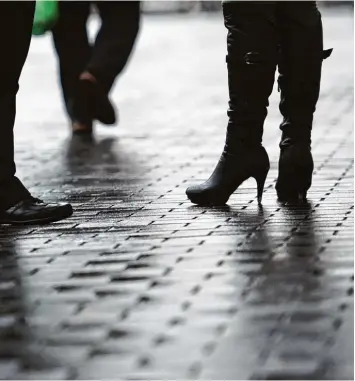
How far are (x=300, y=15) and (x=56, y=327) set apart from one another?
2186mm

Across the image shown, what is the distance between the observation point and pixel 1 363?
125 inches

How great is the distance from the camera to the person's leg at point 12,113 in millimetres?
4992

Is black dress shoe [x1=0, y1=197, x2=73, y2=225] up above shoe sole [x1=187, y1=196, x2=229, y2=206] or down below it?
above

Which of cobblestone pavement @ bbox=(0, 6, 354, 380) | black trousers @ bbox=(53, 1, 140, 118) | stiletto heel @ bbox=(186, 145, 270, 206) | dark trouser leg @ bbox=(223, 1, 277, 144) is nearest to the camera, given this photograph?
cobblestone pavement @ bbox=(0, 6, 354, 380)

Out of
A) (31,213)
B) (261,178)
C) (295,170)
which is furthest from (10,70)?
(295,170)

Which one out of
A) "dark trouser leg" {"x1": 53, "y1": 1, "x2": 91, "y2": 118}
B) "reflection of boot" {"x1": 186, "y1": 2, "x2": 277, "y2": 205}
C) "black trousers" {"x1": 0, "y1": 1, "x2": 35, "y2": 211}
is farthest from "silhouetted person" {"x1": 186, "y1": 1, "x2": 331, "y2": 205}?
"dark trouser leg" {"x1": 53, "y1": 1, "x2": 91, "y2": 118}

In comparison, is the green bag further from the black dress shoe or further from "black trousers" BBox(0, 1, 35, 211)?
the black dress shoe

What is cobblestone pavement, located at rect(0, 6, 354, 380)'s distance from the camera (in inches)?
123

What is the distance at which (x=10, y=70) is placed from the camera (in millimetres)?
5086

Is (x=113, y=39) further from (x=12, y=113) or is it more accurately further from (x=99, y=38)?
(x=12, y=113)

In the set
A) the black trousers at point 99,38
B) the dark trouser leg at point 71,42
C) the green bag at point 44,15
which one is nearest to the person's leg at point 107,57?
the black trousers at point 99,38

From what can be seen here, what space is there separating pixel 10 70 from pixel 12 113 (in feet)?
0.60

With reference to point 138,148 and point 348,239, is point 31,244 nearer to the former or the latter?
point 348,239

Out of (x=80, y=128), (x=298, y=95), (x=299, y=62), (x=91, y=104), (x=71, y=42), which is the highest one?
(x=299, y=62)
